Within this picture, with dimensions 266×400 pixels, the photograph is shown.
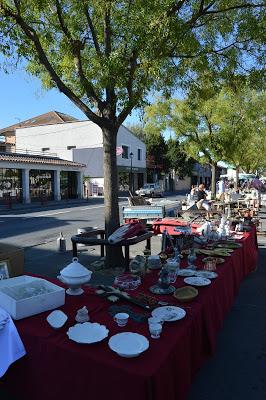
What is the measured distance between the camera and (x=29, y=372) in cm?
239

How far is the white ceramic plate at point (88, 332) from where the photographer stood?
7.73 ft

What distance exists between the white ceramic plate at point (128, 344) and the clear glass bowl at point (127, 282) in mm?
1060

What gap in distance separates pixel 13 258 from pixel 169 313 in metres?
1.95

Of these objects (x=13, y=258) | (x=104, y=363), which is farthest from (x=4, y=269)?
(x=104, y=363)

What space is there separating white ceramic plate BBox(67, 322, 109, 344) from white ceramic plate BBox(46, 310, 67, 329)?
0.37ft

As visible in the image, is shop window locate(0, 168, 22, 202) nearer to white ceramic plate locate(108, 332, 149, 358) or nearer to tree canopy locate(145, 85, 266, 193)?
tree canopy locate(145, 85, 266, 193)

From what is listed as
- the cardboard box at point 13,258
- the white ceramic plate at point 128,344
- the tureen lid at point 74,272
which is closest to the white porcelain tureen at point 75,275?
the tureen lid at point 74,272

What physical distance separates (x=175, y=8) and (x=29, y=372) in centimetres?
545

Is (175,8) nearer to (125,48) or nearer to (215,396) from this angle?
(125,48)

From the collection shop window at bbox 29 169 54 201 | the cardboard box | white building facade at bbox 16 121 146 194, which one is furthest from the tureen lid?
white building facade at bbox 16 121 146 194

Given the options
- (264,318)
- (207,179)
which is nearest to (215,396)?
(264,318)

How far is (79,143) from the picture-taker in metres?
42.2

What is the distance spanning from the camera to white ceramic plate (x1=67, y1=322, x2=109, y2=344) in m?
2.36

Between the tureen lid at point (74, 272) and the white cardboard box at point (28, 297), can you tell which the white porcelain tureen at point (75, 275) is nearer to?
the tureen lid at point (74, 272)
